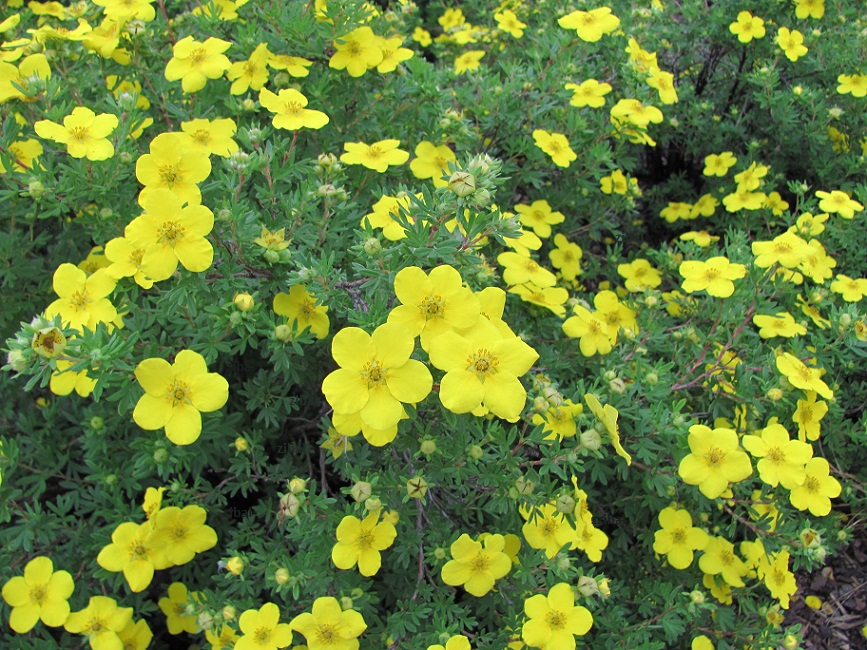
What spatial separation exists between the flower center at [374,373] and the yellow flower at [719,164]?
10.3 feet

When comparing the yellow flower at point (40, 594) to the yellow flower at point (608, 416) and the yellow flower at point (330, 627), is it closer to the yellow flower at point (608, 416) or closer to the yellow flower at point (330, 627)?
the yellow flower at point (330, 627)

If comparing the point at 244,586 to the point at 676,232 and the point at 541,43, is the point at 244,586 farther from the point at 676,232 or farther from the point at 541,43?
the point at 676,232

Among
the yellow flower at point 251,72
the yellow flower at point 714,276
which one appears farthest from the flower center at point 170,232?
the yellow flower at point 714,276

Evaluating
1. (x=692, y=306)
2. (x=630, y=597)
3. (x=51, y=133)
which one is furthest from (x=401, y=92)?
(x=630, y=597)

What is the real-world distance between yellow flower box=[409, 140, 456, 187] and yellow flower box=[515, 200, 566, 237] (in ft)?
1.99

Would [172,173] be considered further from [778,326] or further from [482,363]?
[778,326]

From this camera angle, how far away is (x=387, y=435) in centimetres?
185

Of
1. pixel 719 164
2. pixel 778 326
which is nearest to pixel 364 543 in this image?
pixel 778 326

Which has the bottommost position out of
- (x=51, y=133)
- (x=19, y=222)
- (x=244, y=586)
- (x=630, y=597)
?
(x=630, y=597)

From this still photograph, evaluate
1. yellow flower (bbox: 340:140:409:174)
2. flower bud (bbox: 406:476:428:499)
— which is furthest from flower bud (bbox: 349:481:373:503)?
yellow flower (bbox: 340:140:409:174)

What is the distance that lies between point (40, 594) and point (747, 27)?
437cm

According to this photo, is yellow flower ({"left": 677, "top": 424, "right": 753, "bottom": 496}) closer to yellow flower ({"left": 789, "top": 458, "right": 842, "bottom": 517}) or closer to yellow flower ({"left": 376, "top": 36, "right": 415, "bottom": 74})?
yellow flower ({"left": 789, "top": 458, "right": 842, "bottom": 517})

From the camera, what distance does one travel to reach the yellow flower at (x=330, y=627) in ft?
6.80

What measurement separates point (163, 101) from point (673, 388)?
7.74 feet
